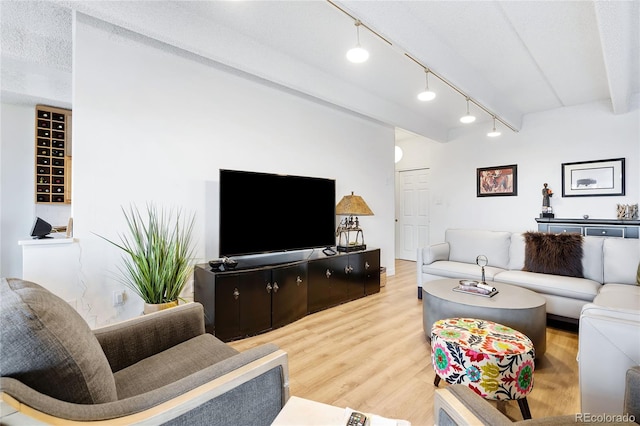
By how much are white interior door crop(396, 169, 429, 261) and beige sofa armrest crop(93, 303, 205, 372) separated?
559 centimetres

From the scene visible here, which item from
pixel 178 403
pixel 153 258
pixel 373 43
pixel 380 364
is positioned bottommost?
pixel 380 364

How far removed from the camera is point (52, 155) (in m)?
3.62

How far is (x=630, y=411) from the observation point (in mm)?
1095

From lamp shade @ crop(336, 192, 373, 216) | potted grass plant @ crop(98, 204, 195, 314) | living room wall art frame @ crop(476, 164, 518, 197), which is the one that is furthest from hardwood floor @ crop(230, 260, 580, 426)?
living room wall art frame @ crop(476, 164, 518, 197)

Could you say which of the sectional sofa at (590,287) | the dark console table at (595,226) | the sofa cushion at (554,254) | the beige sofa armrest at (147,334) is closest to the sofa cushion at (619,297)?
the sectional sofa at (590,287)

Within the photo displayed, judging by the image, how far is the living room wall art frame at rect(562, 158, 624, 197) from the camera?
4238 millimetres

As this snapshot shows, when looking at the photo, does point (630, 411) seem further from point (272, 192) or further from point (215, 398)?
point (272, 192)

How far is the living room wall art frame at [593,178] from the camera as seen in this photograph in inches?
167

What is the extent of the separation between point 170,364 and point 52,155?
147 inches

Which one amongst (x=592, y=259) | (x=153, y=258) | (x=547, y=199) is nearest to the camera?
(x=153, y=258)

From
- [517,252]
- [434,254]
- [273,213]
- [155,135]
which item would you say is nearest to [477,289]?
[434,254]

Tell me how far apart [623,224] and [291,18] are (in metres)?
4.92

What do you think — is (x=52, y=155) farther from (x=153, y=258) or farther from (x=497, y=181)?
(x=497, y=181)
